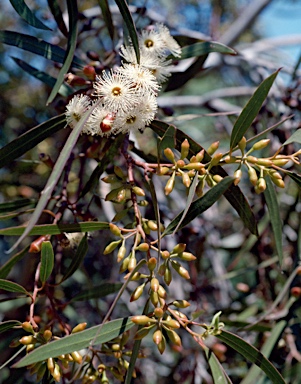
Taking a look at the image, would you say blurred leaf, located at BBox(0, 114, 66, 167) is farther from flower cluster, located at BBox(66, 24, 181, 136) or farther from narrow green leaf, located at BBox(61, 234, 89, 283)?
narrow green leaf, located at BBox(61, 234, 89, 283)

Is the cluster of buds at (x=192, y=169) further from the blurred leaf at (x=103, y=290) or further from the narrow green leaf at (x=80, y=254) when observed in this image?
the blurred leaf at (x=103, y=290)

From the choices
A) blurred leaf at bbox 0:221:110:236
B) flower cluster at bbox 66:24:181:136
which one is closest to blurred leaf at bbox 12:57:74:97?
flower cluster at bbox 66:24:181:136

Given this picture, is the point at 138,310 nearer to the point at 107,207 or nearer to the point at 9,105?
the point at 107,207

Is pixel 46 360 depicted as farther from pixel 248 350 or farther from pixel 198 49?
pixel 198 49

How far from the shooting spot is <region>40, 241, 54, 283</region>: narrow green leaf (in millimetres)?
854

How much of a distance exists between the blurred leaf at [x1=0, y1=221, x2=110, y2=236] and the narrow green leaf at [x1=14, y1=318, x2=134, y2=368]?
166 mm

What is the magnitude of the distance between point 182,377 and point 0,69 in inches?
76.4

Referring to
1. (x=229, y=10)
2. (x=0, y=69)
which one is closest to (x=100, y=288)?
(x=0, y=69)

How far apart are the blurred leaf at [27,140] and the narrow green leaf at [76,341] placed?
314mm

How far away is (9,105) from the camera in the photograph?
2725 millimetres

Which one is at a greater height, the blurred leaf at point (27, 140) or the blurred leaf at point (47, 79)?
the blurred leaf at point (47, 79)

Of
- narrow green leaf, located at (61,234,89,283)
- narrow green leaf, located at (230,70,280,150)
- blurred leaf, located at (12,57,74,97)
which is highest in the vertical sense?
blurred leaf, located at (12,57,74,97)

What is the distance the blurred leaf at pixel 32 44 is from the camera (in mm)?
985

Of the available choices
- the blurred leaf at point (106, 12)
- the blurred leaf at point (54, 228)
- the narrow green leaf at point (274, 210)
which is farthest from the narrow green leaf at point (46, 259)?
the blurred leaf at point (106, 12)
